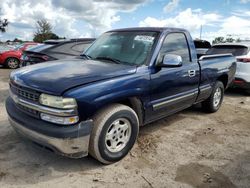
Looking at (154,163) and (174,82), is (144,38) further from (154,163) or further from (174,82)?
(154,163)

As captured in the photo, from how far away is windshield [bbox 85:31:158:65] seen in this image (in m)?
4.13

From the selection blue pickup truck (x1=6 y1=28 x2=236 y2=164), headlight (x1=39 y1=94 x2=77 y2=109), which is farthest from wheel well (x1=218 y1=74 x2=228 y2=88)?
headlight (x1=39 y1=94 x2=77 y2=109)

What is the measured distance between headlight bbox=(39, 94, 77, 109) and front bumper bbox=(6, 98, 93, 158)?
238 mm

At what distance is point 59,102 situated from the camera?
120 inches

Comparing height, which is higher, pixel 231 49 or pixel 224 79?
pixel 231 49

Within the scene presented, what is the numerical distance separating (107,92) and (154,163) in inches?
48.0

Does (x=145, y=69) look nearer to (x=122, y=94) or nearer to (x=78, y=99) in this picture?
(x=122, y=94)

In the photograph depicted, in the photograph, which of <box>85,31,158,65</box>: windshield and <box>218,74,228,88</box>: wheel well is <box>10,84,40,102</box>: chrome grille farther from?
<box>218,74,228,88</box>: wheel well

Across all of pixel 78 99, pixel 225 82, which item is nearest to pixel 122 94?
pixel 78 99

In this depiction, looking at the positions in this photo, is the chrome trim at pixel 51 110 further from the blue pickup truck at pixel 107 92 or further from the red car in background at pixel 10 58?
the red car in background at pixel 10 58

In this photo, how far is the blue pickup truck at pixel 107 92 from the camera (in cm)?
311

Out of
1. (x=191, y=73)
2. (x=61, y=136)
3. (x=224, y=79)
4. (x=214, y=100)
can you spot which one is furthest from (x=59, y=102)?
(x=224, y=79)

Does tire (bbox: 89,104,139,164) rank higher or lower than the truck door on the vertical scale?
lower

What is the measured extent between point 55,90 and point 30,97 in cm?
48
